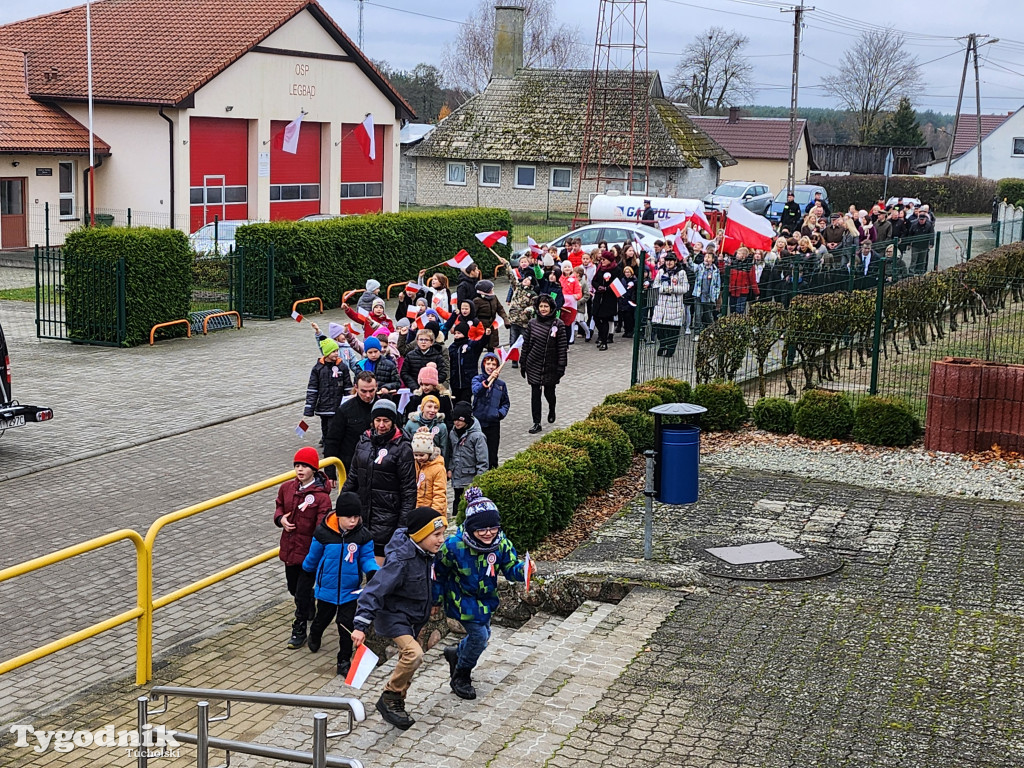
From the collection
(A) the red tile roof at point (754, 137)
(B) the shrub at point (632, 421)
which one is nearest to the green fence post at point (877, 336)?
(B) the shrub at point (632, 421)

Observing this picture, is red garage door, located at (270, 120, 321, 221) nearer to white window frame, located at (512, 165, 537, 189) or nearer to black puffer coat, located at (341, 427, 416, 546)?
white window frame, located at (512, 165, 537, 189)

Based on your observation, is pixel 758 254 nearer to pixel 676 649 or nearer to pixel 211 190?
pixel 676 649

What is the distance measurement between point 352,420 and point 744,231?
10690 millimetres

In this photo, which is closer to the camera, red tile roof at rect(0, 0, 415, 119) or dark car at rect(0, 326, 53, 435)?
dark car at rect(0, 326, 53, 435)

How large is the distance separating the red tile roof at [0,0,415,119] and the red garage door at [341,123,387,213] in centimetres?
316

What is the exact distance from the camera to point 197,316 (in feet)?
74.5

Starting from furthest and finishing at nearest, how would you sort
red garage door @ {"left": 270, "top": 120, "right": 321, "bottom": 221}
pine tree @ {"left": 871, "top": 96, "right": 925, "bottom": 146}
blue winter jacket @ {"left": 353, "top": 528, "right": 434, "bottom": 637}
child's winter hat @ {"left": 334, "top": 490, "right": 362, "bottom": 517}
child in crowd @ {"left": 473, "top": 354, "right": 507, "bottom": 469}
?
pine tree @ {"left": 871, "top": 96, "right": 925, "bottom": 146} < red garage door @ {"left": 270, "top": 120, "right": 321, "bottom": 221} < child in crowd @ {"left": 473, "top": 354, "right": 507, "bottom": 469} < child's winter hat @ {"left": 334, "top": 490, "right": 362, "bottom": 517} < blue winter jacket @ {"left": 353, "top": 528, "right": 434, "bottom": 637}

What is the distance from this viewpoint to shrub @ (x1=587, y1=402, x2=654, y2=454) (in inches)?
522

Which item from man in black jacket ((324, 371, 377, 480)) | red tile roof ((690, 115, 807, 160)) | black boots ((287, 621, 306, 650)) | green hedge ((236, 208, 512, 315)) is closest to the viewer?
black boots ((287, 621, 306, 650))

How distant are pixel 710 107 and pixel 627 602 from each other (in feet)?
290

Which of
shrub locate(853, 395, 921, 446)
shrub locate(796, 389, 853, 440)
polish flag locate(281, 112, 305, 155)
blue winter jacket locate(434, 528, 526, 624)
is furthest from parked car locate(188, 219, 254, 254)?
blue winter jacket locate(434, 528, 526, 624)

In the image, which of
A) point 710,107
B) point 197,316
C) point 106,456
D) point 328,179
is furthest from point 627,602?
point 710,107

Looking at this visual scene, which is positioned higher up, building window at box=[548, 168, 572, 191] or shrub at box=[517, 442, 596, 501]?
building window at box=[548, 168, 572, 191]

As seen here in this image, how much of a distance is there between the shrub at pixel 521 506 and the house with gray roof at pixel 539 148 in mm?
40480
